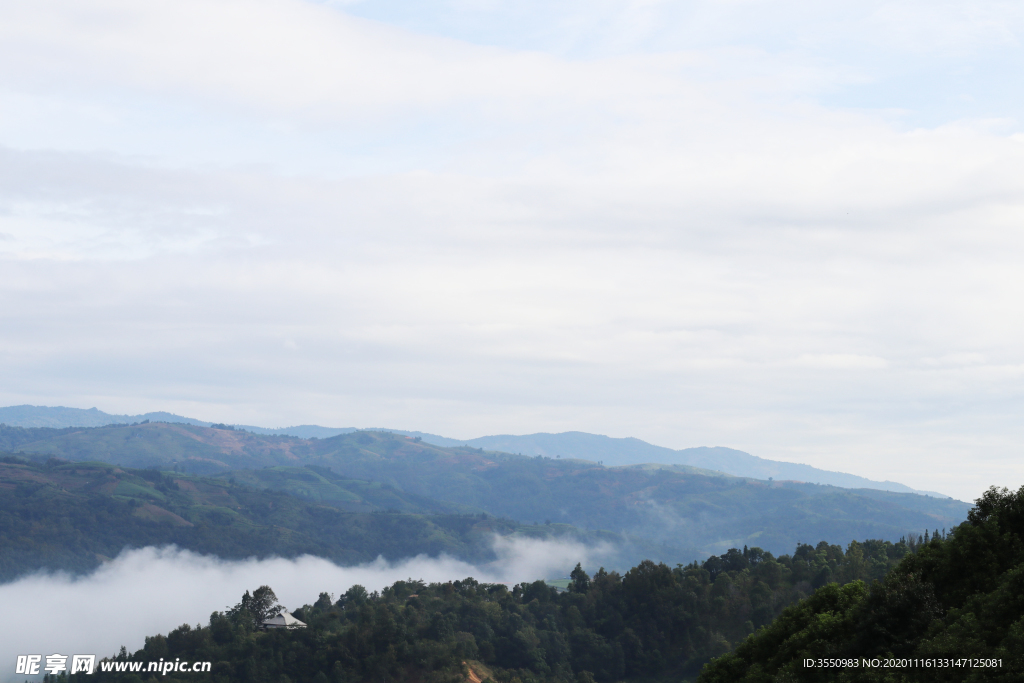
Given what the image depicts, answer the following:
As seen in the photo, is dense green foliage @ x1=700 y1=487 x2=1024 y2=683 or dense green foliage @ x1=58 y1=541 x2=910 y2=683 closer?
dense green foliage @ x1=700 y1=487 x2=1024 y2=683

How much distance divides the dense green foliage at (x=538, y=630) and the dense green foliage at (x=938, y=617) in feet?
334

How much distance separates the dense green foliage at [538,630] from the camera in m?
151

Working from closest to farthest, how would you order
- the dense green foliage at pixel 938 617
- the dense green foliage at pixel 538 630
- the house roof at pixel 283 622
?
the dense green foliage at pixel 938 617
the dense green foliage at pixel 538 630
the house roof at pixel 283 622

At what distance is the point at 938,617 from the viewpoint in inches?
1751

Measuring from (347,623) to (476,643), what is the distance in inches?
969

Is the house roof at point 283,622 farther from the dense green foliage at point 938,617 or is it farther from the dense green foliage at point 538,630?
the dense green foliage at point 938,617

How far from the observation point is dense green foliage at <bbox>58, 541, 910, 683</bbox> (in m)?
151

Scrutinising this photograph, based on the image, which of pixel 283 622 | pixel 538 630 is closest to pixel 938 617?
pixel 538 630

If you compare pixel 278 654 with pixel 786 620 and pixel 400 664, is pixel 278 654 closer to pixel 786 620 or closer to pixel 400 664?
pixel 400 664

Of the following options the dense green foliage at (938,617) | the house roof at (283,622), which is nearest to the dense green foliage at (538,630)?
the house roof at (283,622)

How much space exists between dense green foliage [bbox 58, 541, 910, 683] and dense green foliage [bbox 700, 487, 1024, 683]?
4010 inches

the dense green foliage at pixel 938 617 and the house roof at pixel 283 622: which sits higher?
the dense green foliage at pixel 938 617

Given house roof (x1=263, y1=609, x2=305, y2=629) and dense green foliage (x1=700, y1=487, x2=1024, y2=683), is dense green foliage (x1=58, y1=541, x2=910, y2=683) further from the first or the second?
dense green foliage (x1=700, y1=487, x2=1024, y2=683)

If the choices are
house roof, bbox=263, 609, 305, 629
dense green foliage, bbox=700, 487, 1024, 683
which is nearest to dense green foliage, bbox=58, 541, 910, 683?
house roof, bbox=263, 609, 305, 629
